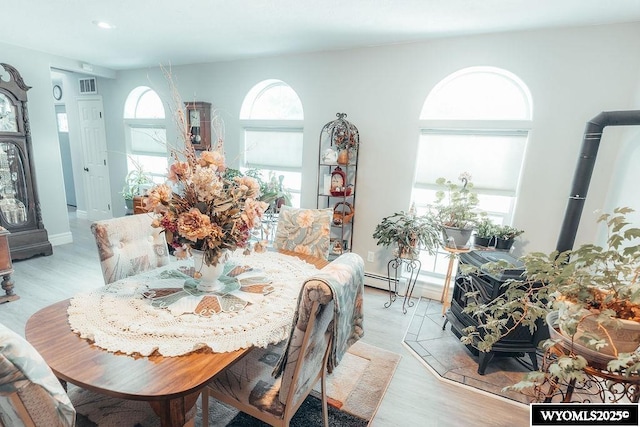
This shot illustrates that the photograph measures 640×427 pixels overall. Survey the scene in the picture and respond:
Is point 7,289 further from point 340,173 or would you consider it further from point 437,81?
point 437,81

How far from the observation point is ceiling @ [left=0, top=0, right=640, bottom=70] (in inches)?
85.3

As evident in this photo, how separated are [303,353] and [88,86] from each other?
242 inches

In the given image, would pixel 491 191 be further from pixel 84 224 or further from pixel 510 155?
pixel 84 224

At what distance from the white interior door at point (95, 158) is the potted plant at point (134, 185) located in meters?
0.75

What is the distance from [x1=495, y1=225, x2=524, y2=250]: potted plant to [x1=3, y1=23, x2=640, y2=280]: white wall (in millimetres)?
253

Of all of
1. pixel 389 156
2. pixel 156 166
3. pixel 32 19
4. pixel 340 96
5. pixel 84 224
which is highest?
pixel 32 19

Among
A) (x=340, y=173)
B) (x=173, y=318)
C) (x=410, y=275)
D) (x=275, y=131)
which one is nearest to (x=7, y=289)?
(x=173, y=318)

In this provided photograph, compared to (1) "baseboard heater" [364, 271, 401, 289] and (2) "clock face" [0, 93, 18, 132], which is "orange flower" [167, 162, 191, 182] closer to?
(1) "baseboard heater" [364, 271, 401, 289]

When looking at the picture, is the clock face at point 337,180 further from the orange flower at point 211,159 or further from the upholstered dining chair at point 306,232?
the orange flower at point 211,159

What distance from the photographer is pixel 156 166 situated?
4996 mm

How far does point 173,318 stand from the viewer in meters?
1.26

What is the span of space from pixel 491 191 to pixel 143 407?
3066 mm

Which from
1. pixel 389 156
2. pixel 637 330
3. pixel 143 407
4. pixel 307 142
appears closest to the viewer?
pixel 637 330

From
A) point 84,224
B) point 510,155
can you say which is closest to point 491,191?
point 510,155
